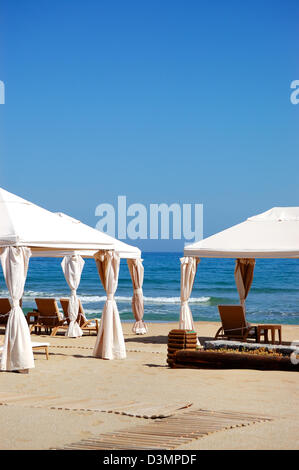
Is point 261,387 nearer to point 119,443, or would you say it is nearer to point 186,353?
point 186,353

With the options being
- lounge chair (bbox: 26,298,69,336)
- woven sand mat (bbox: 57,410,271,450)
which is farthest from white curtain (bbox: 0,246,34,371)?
lounge chair (bbox: 26,298,69,336)

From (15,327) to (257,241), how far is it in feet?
18.2

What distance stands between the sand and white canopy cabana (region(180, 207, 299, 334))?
230cm

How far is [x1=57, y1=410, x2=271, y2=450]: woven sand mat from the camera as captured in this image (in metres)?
5.93

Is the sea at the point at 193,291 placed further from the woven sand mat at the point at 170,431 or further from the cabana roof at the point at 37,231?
the woven sand mat at the point at 170,431

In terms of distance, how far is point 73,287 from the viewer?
17641 mm

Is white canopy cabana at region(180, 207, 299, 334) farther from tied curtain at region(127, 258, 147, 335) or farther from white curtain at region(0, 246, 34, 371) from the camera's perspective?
white curtain at region(0, 246, 34, 371)

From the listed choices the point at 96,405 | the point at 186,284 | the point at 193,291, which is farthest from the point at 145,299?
the point at 96,405

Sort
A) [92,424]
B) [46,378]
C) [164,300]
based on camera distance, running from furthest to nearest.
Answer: [164,300], [46,378], [92,424]

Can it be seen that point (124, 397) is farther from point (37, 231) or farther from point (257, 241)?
point (257, 241)

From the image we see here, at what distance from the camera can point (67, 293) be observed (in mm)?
50500

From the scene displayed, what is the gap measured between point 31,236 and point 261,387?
421cm

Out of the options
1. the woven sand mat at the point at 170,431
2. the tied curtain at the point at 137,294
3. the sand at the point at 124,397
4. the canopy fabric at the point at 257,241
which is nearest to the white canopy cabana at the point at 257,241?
the canopy fabric at the point at 257,241
